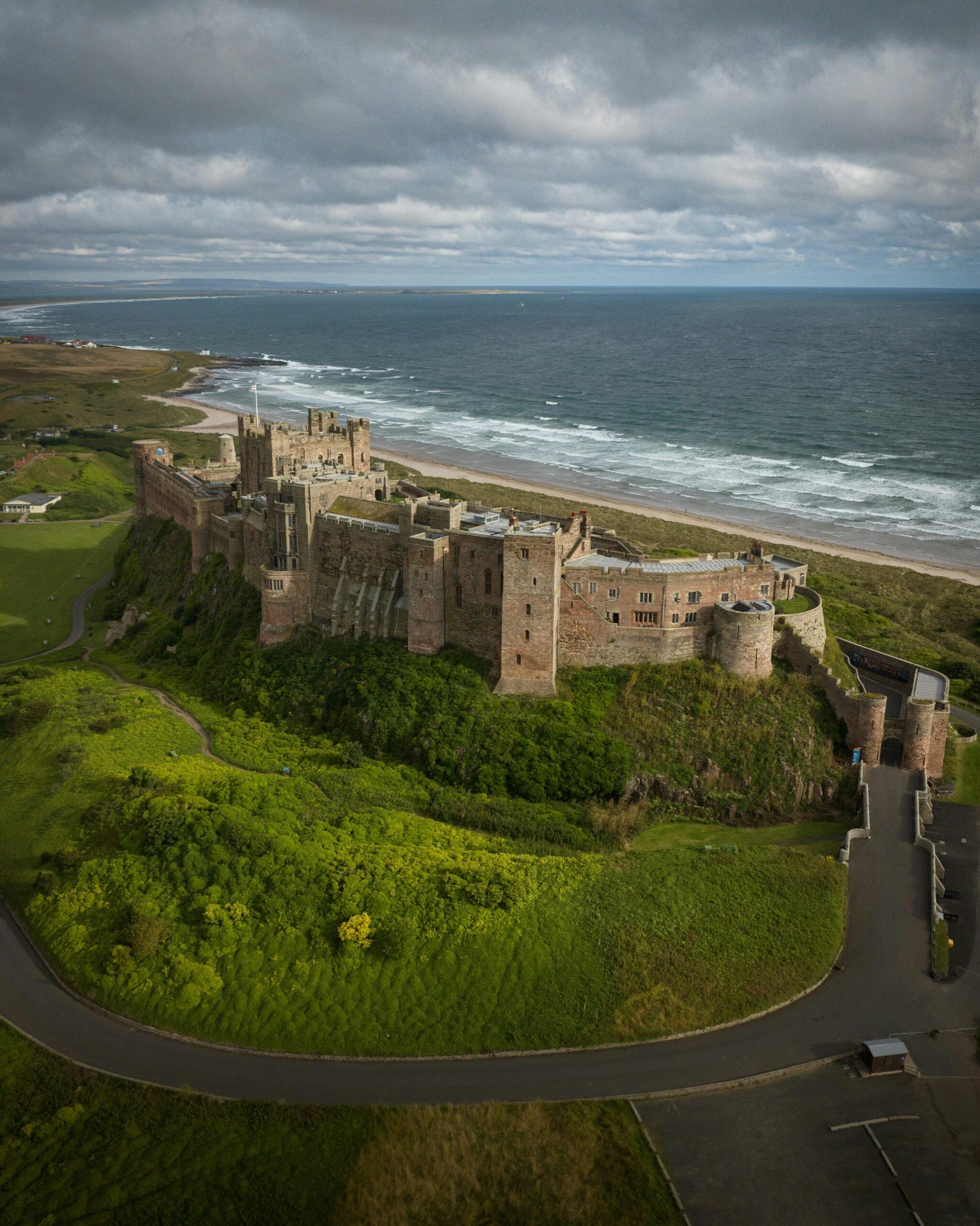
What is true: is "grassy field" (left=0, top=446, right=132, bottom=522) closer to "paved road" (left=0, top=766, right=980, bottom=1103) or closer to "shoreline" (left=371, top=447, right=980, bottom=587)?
"shoreline" (left=371, top=447, right=980, bottom=587)

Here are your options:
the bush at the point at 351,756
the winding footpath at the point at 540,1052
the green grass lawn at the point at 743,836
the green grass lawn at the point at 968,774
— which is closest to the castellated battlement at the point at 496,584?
the bush at the point at 351,756

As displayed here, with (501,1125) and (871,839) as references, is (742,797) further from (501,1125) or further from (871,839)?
(501,1125)

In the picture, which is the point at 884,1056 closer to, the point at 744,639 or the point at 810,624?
the point at 744,639

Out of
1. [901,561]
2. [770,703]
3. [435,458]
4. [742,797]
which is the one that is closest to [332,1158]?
[742,797]

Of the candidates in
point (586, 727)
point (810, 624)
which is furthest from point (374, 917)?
point (810, 624)

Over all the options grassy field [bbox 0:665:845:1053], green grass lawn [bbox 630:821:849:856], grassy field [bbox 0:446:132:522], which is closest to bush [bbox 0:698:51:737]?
grassy field [bbox 0:665:845:1053]

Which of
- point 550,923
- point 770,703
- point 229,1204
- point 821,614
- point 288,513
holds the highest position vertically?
point 288,513
